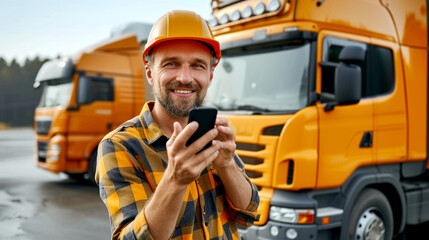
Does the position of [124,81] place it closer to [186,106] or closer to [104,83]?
[104,83]

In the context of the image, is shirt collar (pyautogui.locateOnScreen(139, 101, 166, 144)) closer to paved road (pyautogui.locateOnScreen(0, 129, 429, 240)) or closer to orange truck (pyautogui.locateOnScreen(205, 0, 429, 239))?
orange truck (pyautogui.locateOnScreen(205, 0, 429, 239))

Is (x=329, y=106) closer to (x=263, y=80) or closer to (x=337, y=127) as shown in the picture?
(x=337, y=127)

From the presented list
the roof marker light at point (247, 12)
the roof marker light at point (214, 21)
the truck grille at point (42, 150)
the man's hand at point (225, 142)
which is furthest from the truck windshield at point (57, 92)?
the man's hand at point (225, 142)

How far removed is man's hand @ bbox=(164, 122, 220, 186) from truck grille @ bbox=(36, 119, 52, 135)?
25.1ft

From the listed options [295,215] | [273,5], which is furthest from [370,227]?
[273,5]

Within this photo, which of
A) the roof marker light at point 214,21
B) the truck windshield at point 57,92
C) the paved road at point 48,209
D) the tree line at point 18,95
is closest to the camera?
the roof marker light at point 214,21

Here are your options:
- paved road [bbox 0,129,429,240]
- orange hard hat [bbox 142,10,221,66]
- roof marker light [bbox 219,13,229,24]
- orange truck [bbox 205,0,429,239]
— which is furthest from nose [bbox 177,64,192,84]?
paved road [bbox 0,129,429,240]

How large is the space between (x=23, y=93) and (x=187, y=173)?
152 ft

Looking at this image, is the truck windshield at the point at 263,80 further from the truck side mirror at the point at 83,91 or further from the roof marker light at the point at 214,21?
the truck side mirror at the point at 83,91

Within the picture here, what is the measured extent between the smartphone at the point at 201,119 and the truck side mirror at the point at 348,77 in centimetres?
231

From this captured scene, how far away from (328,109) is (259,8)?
1244 mm

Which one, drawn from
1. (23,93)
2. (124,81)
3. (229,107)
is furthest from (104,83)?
(23,93)

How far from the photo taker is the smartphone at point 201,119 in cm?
107

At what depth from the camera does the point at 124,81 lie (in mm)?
8516
